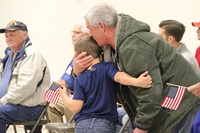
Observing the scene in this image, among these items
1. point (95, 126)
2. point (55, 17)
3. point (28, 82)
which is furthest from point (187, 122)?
point (55, 17)

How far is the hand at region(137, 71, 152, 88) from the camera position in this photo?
7.29 feet

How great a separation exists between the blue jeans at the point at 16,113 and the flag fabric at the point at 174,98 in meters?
1.98

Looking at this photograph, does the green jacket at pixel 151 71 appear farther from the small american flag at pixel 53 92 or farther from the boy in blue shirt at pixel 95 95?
the small american flag at pixel 53 92

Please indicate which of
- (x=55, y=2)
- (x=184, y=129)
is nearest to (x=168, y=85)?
(x=184, y=129)

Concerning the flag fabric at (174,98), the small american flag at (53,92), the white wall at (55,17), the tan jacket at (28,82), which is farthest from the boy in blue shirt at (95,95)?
the white wall at (55,17)

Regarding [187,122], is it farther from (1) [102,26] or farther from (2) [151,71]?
(1) [102,26]

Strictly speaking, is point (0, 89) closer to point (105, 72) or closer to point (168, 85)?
point (105, 72)

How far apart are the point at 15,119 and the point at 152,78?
2089 mm

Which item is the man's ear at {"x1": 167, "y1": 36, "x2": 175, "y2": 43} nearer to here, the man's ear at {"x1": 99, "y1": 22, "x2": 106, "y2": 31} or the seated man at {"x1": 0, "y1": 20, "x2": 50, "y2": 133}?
the seated man at {"x1": 0, "y1": 20, "x2": 50, "y2": 133}

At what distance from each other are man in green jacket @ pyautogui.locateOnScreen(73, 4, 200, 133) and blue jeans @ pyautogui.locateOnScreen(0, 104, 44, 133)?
1.72 meters

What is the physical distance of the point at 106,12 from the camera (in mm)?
2369

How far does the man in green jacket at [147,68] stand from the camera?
224cm

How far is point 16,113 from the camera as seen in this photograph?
3947mm

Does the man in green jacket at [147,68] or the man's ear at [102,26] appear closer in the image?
the man in green jacket at [147,68]
